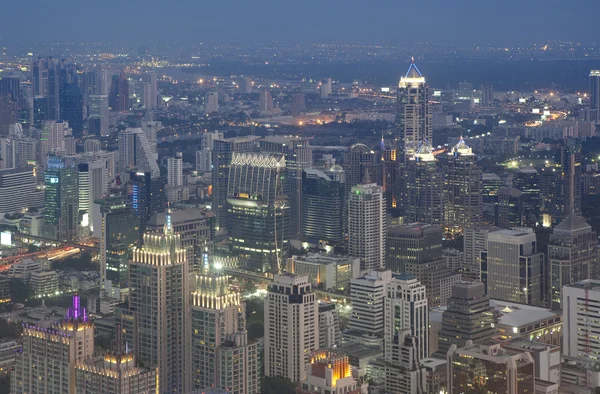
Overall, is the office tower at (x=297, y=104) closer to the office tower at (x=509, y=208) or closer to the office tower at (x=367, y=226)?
the office tower at (x=509, y=208)

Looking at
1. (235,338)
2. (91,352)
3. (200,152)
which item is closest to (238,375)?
(235,338)

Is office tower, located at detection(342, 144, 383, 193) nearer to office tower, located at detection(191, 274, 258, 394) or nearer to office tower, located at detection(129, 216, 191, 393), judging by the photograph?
office tower, located at detection(129, 216, 191, 393)

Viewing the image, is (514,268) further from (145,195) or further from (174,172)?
(174,172)

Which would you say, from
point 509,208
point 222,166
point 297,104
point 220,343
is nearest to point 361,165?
point 222,166

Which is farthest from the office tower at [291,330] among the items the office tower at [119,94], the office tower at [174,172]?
the office tower at [119,94]

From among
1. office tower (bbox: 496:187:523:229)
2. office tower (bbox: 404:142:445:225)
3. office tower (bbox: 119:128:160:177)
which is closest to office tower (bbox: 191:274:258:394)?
office tower (bbox: 496:187:523:229)

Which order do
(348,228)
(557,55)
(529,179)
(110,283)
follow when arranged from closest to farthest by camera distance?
(110,283), (348,228), (529,179), (557,55)

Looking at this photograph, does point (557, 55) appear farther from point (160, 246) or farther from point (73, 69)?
point (160, 246)
